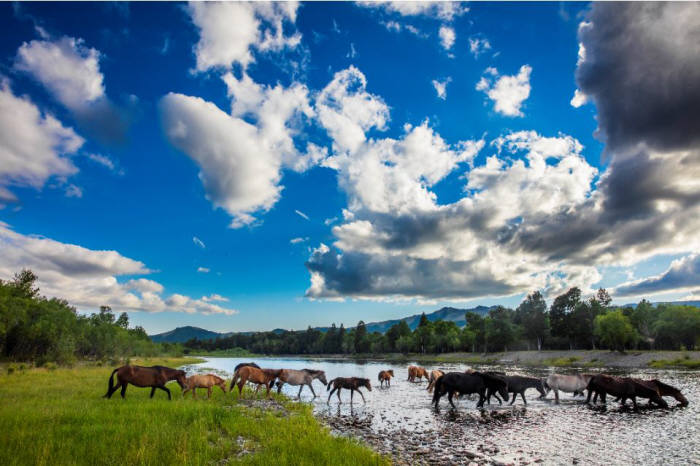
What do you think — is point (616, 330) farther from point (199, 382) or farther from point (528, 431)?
point (199, 382)

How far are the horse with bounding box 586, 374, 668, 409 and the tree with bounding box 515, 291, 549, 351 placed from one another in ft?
309

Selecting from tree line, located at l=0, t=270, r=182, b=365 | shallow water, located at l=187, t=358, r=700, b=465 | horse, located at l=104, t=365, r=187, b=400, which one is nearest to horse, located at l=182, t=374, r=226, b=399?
horse, located at l=104, t=365, r=187, b=400

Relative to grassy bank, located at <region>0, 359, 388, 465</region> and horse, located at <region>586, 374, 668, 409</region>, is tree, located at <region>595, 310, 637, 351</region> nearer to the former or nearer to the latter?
horse, located at <region>586, 374, 668, 409</region>

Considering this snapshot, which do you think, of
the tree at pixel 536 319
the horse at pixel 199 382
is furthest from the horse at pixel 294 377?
the tree at pixel 536 319

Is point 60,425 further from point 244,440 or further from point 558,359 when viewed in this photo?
point 558,359

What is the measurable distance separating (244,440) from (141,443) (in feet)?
11.4

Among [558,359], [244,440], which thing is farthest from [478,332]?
[244,440]

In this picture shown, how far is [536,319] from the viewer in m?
106

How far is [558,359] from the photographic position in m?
73.0

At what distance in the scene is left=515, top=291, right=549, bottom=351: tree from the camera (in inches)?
4131

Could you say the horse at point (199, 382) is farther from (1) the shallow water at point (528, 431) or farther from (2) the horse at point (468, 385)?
(2) the horse at point (468, 385)

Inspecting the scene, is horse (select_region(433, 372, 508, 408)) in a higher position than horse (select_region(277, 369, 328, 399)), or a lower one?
higher

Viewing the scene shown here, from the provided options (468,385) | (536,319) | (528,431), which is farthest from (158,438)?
(536,319)

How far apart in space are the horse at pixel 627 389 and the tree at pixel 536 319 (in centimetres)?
9425
